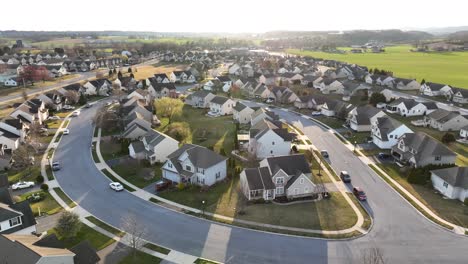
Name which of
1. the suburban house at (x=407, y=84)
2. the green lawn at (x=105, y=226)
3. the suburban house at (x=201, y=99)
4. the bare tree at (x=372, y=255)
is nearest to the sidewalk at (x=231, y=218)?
the bare tree at (x=372, y=255)

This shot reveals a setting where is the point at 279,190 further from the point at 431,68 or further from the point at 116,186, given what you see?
the point at 431,68

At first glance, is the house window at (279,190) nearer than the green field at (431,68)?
Yes

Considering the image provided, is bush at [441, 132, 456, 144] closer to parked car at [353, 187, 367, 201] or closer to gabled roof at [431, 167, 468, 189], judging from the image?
gabled roof at [431, 167, 468, 189]

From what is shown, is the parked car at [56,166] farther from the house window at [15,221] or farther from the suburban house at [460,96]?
the suburban house at [460,96]

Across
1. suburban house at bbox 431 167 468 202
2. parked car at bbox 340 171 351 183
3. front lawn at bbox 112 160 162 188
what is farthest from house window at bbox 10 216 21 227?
suburban house at bbox 431 167 468 202

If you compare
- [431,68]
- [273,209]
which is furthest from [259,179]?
[431,68]
